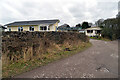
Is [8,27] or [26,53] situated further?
[8,27]

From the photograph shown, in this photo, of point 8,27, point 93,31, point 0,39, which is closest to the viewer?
point 0,39

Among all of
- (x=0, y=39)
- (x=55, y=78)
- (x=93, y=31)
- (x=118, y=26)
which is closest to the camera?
(x=55, y=78)

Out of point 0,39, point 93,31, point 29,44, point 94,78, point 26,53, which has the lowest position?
point 94,78

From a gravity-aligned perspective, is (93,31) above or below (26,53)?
above

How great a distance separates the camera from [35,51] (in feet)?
12.7

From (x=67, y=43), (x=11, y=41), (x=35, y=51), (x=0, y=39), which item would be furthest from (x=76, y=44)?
(x=0, y=39)

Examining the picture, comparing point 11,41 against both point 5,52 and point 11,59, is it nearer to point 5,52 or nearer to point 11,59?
point 5,52

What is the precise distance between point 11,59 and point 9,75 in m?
1.08

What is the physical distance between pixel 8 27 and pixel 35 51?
2065 cm

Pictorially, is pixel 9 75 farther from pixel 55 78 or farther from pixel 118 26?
pixel 118 26

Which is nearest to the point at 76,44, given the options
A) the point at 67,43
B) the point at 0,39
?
the point at 67,43

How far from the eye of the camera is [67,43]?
6754mm

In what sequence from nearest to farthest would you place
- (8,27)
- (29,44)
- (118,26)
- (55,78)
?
(55,78) → (29,44) → (118,26) → (8,27)

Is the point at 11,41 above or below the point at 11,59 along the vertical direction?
above
